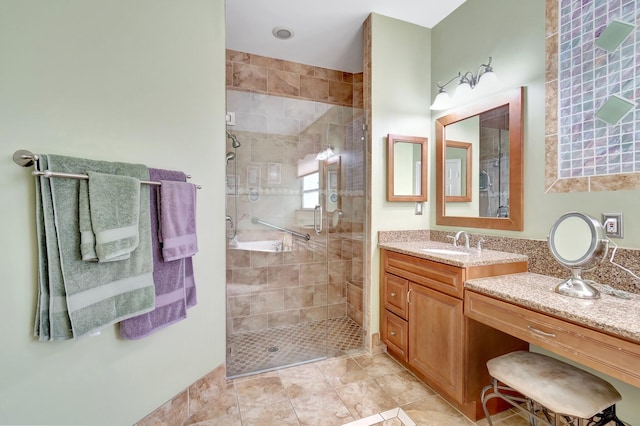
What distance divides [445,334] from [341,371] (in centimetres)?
88

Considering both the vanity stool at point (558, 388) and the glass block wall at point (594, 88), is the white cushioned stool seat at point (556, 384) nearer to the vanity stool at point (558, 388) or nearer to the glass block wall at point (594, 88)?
the vanity stool at point (558, 388)

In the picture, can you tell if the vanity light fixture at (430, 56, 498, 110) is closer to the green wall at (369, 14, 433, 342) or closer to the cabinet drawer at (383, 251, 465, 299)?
the green wall at (369, 14, 433, 342)

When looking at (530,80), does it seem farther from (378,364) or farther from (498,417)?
(378,364)

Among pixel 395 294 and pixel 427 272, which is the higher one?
pixel 427 272

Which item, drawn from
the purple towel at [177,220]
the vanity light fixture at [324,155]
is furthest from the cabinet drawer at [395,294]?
the purple towel at [177,220]

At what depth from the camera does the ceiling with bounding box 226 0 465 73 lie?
7.14 ft

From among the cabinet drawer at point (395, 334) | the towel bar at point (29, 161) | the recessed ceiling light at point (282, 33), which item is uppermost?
the recessed ceiling light at point (282, 33)

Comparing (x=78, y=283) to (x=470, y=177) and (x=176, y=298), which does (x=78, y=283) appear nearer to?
(x=176, y=298)

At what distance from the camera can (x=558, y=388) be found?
1.09 m

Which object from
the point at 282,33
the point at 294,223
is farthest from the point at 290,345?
the point at 282,33

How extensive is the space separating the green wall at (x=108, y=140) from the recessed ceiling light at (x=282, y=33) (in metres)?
0.71

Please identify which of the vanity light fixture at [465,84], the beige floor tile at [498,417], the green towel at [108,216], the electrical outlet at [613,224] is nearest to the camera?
the green towel at [108,216]

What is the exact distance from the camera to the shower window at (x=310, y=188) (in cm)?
280

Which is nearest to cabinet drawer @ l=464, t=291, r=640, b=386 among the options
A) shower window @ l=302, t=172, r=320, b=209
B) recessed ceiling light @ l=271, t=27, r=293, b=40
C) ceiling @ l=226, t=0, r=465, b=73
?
shower window @ l=302, t=172, r=320, b=209
